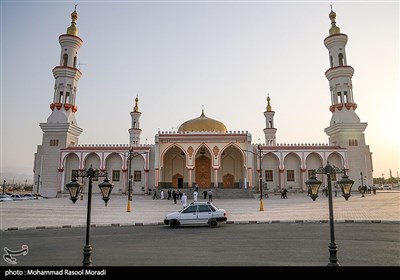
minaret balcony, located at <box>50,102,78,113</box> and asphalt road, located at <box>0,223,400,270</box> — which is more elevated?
minaret balcony, located at <box>50,102,78,113</box>

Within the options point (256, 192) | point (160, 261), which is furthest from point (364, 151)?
point (160, 261)

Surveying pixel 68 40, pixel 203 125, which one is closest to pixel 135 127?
pixel 203 125

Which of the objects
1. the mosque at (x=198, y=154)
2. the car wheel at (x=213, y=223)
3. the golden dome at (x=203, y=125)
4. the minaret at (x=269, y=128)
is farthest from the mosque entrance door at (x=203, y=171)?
the car wheel at (x=213, y=223)

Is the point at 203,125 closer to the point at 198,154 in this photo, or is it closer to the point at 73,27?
the point at 198,154

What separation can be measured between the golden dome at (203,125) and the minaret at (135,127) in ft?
23.7

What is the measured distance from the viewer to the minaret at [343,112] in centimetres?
3494

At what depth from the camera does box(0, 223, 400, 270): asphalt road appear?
6.68 meters

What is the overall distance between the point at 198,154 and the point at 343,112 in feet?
64.2

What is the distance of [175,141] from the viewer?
34.9 m

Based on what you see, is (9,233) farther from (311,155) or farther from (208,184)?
(311,155)

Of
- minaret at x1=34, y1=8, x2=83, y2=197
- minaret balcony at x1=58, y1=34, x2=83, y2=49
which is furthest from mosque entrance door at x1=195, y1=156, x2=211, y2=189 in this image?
minaret balcony at x1=58, y1=34, x2=83, y2=49

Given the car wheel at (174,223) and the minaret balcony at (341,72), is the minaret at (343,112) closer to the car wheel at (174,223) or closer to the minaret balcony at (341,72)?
the minaret balcony at (341,72)

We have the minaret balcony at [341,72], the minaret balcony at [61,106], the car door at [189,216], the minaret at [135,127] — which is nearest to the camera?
the car door at [189,216]

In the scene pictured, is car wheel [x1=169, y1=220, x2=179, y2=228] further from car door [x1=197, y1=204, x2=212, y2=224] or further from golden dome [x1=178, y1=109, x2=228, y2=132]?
golden dome [x1=178, y1=109, x2=228, y2=132]
